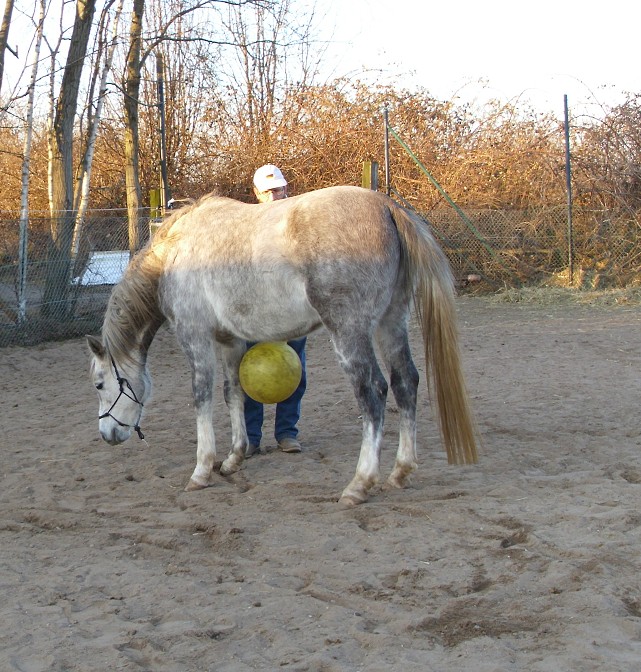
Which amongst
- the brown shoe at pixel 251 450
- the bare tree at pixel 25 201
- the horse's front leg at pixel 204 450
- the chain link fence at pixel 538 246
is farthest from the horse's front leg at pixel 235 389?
the chain link fence at pixel 538 246

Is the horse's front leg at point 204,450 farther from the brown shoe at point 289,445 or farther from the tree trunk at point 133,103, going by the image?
the tree trunk at point 133,103

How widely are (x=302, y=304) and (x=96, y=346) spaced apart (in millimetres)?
1387

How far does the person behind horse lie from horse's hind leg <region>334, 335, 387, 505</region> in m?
1.09

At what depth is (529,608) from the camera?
9.66 ft

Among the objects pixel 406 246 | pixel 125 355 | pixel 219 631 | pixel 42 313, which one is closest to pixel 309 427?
pixel 125 355

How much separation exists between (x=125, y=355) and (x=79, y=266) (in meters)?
5.57

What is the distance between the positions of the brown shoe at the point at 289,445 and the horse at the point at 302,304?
0.33 meters

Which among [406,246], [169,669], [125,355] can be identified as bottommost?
[169,669]

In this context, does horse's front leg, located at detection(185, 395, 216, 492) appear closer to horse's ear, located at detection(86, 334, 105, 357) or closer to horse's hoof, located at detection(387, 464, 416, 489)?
horse's ear, located at detection(86, 334, 105, 357)

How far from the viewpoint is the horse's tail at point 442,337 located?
444cm

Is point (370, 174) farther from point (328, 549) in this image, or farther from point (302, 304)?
point (328, 549)

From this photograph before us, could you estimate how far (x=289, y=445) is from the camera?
546cm

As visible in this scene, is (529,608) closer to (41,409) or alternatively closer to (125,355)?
(125,355)

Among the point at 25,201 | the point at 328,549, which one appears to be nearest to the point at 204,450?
the point at 328,549
